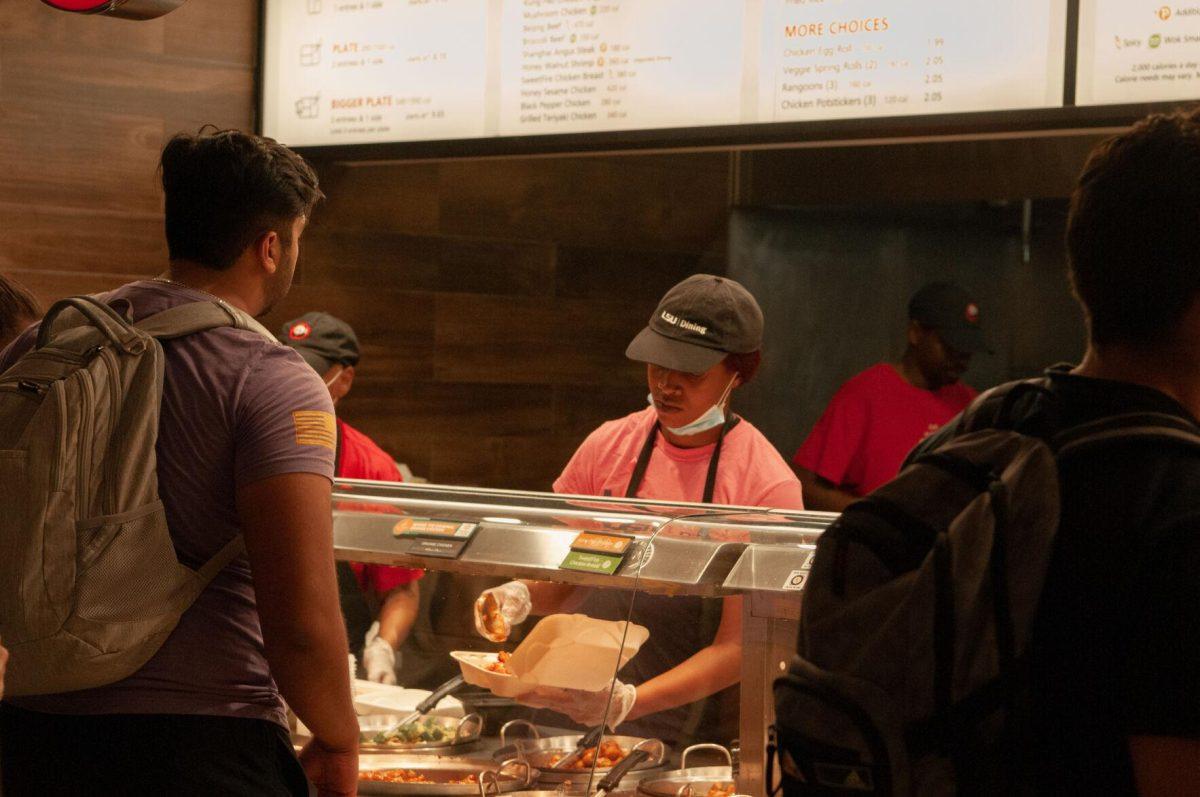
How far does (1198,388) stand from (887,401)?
299cm

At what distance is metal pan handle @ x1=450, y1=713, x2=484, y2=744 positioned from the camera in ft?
7.89

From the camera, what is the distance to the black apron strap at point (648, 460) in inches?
110

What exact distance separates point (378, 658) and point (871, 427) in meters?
1.96

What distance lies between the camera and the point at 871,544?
109 cm

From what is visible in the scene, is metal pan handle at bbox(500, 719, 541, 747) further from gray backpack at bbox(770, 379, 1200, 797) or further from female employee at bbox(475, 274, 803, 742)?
gray backpack at bbox(770, 379, 1200, 797)

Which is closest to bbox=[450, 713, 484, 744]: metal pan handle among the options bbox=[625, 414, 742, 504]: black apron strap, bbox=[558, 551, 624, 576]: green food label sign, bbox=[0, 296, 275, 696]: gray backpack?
bbox=[558, 551, 624, 576]: green food label sign

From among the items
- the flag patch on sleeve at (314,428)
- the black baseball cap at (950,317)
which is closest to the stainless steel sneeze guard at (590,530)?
the flag patch on sleeve at (314,428)

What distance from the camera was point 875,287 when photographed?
5223 millimetres

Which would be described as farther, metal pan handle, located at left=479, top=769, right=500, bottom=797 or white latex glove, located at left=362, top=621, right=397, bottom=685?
white latex glove, located at left=362, top=621, right=397, bottom=685

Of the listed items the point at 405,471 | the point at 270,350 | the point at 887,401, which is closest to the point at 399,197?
the point at 405,471

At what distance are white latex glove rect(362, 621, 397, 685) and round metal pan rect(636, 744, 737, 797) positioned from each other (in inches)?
23.5

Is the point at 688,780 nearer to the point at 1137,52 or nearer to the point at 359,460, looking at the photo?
the point at 359,460

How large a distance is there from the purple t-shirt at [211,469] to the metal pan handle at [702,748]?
0.75 m

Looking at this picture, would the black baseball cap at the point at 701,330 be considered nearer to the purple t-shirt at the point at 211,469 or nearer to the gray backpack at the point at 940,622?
the purple t-shirt at the point at 211,469
